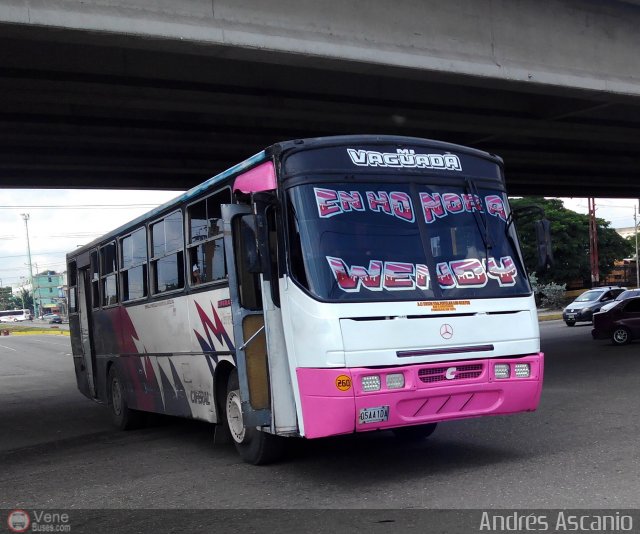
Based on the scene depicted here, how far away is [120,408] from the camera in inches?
500

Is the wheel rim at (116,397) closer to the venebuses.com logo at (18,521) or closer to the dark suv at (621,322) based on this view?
the venebuses.com logo at (18,521)

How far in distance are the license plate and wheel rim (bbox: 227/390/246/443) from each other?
5.95 feet

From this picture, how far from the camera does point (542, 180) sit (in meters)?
26.2

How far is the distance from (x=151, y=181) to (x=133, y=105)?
7.73 metres

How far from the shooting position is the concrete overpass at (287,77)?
33.6ft

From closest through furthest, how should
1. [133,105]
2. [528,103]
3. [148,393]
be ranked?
[148,393] < [133,105] < [528,103]

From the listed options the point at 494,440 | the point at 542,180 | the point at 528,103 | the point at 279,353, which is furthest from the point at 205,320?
the point at 542,180

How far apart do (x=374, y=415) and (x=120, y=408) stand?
6.72m

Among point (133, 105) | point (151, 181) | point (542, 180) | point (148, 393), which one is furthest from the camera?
point (542, 180)

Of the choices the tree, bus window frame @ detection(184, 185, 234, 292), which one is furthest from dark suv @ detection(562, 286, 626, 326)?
bus window frame @ detection(184, 185, 234, 292)

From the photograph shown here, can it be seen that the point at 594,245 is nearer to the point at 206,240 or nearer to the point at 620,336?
the point at 620,336

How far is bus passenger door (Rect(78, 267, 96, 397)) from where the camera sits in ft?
46.6

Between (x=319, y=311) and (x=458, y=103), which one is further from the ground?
(x=458, y=103)

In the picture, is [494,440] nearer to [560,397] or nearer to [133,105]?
[560,397]
